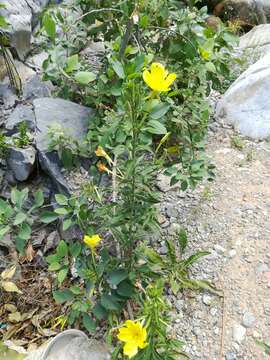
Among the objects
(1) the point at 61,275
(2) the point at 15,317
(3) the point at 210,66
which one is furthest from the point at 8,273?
(3) the point at 210,66

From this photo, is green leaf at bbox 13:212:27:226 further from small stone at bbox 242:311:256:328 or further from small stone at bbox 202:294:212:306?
small stone at bbox 242:311:256:328

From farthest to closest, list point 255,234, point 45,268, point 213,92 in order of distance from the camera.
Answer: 1. point 213,92
2. point 45,268
3. point 255,234

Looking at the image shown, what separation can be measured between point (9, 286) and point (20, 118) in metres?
1.03

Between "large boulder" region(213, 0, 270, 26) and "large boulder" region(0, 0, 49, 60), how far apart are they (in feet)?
9.87

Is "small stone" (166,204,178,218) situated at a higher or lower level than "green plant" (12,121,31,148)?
lower

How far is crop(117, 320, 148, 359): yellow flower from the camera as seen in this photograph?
52.9 inches

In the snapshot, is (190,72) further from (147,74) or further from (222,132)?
(147,74)

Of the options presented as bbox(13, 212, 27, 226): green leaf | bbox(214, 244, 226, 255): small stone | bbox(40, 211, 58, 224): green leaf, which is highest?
bbox(13, 212, 27, 226): green leaf

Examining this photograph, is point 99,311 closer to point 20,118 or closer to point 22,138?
point 22,138

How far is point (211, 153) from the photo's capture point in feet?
9.20

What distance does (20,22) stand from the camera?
3387 millimetres

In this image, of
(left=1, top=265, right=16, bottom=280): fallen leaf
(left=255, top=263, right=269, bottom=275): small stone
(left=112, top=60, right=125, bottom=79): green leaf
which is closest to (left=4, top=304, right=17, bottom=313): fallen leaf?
(left=1, top=265, right=16, bottom=280): fallen leaf

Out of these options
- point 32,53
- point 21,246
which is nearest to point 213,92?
point 32,53

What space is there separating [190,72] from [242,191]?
28.1 inches
